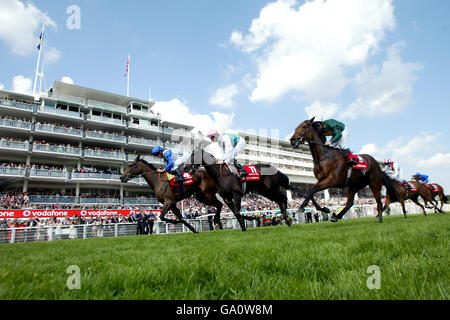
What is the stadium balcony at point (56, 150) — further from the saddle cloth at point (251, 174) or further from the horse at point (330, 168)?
the horse at point (330, 168)

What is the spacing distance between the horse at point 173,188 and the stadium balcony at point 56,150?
31.4m

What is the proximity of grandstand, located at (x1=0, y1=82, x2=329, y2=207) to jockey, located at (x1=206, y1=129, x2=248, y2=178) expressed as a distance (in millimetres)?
29229

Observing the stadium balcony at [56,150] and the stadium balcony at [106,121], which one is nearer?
the stadium balcony at [56,150]

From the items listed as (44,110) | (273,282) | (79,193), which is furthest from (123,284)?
(44,110)

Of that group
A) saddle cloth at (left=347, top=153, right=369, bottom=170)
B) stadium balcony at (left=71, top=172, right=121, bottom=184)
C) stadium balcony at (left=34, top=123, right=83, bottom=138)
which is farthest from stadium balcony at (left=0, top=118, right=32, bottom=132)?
saddle cloth at (left=347, top=153, right=369, bottom=170)

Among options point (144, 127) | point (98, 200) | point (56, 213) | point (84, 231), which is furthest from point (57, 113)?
point (84, 231)

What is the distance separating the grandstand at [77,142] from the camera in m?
35.6

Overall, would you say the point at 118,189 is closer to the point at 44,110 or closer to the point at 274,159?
the point at 44,110

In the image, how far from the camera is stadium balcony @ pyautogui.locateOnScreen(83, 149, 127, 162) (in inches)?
1563

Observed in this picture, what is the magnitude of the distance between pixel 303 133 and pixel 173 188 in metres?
5.35

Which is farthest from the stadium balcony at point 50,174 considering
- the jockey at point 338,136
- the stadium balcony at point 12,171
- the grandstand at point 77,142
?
the jockey at point 338,136

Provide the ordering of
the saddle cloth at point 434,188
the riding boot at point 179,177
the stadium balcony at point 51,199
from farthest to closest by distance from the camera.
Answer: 1. the stadium balcony at point 51,199
2. the saddle cloth at point 434,188
3. the riding boot at point 179,177

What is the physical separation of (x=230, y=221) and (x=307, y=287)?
18331mm

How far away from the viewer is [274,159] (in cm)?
6700
